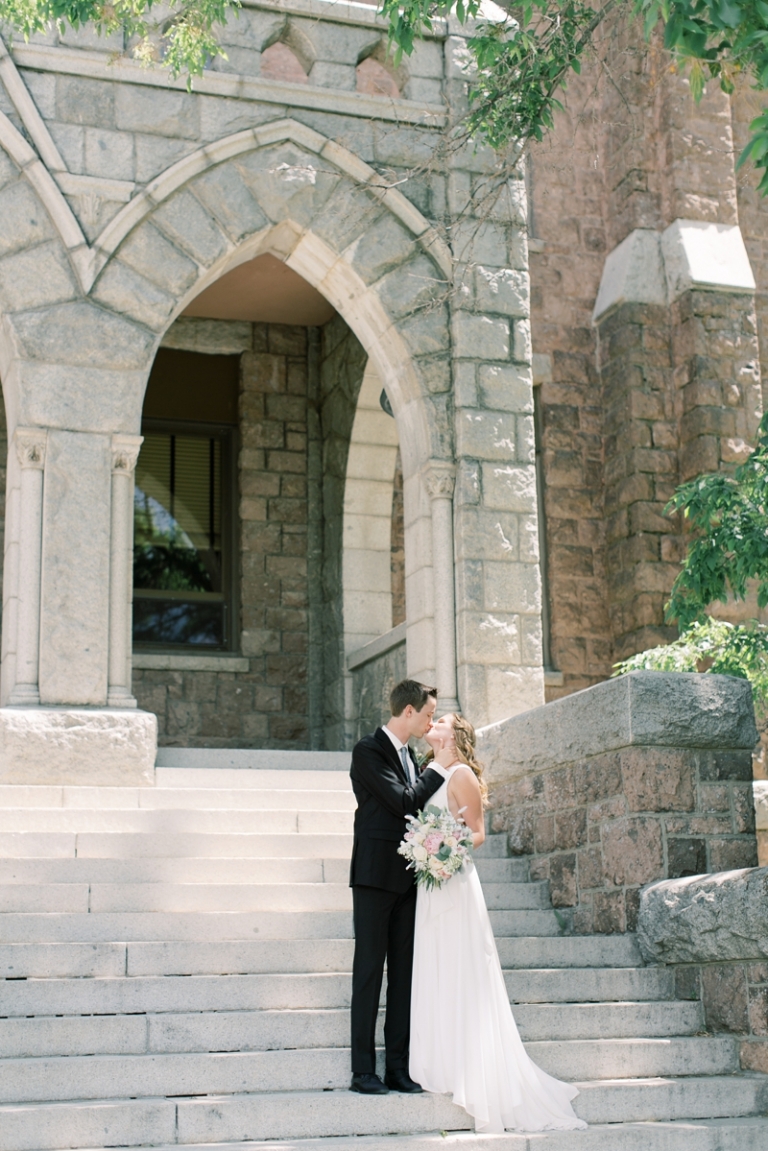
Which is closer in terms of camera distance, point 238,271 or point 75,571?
point 75,571

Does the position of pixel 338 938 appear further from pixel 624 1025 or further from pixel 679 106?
pixel 679 106

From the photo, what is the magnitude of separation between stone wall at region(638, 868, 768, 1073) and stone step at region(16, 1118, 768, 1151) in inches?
22.2

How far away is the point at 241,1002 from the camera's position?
5441mm

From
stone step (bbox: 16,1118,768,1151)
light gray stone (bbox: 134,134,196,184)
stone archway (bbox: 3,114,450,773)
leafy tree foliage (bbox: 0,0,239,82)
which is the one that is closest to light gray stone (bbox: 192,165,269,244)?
stone archway (bbox: 3,114,450,773)

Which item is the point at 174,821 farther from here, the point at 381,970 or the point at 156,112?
the point at 156,112

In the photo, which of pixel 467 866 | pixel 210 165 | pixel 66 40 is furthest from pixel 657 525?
pixel 467 866

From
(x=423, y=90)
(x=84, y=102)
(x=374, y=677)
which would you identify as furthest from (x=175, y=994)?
(x=423, y=90)

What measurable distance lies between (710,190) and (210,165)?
6.69 meters

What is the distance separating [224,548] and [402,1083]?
7278 mm

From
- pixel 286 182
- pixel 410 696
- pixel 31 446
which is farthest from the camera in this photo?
pixel 286 182

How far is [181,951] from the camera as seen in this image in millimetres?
5633

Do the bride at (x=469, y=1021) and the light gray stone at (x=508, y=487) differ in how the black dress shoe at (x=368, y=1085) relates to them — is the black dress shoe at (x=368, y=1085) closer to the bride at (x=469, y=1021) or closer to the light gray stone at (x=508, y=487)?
the bride at (x=469, y=1021)

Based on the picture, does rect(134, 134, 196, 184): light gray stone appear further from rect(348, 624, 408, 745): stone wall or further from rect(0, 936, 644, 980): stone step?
rect(0, 936, 644, 980): stone step

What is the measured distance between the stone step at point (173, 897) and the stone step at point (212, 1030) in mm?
808
